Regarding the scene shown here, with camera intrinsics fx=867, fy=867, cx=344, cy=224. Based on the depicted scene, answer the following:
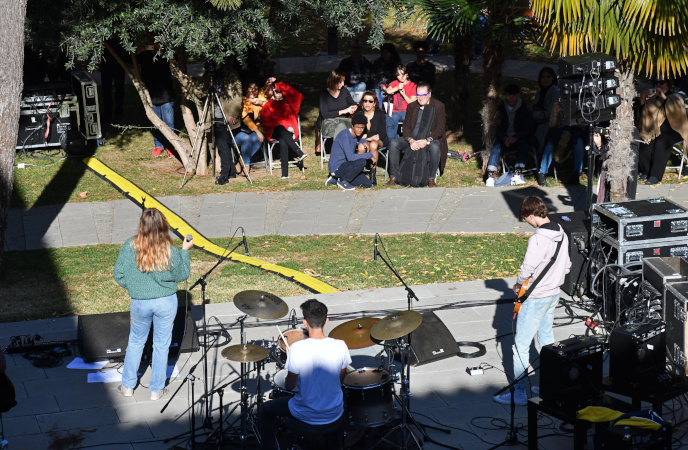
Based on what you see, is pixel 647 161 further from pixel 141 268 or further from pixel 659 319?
pixel 141 268

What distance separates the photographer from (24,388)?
8.14 m

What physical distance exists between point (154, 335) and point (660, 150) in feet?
31.7

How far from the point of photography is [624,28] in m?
10.4

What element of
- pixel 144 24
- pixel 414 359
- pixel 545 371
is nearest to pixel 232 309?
pixel 414 359

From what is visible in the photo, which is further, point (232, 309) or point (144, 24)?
point (144, 24)

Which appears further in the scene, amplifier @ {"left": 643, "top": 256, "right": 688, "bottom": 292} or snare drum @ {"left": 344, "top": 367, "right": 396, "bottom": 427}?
amplifier @ {"left": 643, "top": 256, "right": 688, "bottom": 292}

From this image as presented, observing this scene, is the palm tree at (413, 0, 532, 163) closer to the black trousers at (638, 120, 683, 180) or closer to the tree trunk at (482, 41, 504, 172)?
the tree trunk at (482, 41, 504, 172)

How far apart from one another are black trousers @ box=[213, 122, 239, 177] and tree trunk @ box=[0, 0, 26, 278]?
402 centimetres

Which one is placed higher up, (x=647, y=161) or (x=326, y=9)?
(x=326, y=9)

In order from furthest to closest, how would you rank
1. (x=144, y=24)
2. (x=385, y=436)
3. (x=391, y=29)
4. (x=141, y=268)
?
(x=391, y=29) < (x=144, y=24) < (x=141, y=268) < (x=385, y=436)

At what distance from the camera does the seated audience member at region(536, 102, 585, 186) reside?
46.8 ft

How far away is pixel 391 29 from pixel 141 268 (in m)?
18.6

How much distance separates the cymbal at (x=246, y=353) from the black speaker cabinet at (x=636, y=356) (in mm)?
2908

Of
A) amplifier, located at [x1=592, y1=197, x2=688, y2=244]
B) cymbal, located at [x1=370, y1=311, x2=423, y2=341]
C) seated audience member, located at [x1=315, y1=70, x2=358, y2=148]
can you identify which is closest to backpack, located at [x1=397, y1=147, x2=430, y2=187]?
seated audience member, located at [x1=315, y1=70, x2=358, y2=148]
